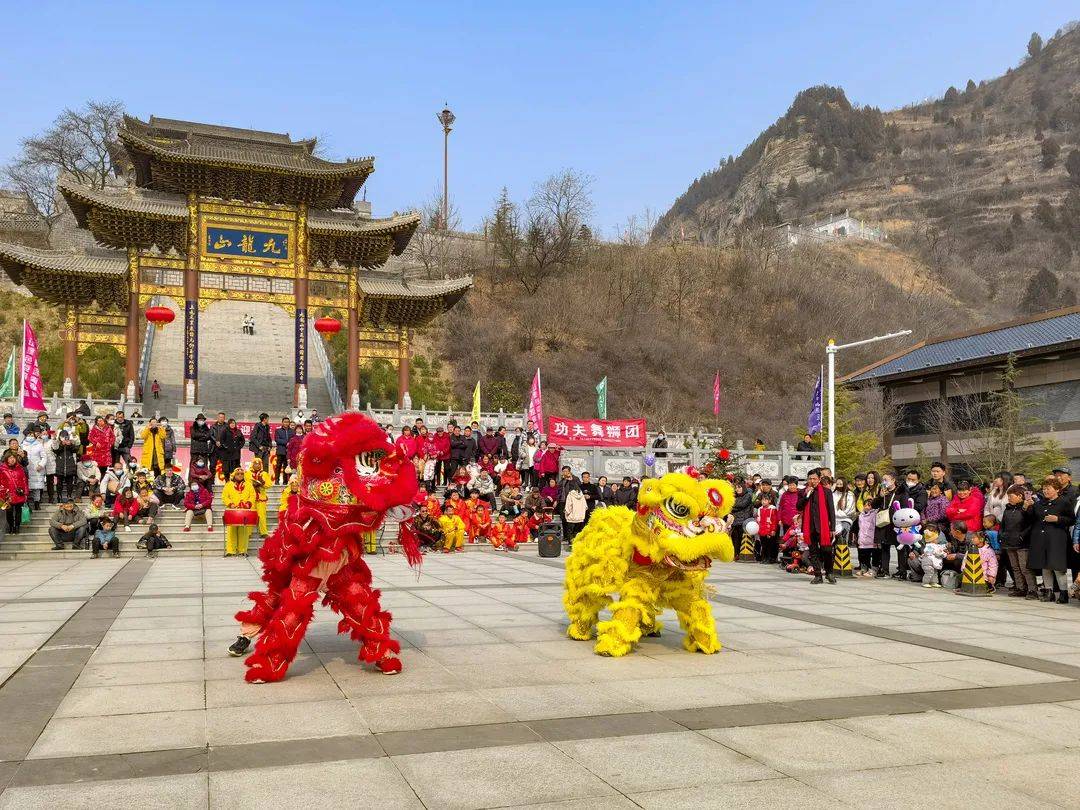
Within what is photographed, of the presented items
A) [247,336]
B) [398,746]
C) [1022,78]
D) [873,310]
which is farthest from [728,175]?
[398,746]

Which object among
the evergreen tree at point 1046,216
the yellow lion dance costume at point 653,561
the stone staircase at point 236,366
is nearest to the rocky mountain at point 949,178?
the evergreen tree at point 1046,216

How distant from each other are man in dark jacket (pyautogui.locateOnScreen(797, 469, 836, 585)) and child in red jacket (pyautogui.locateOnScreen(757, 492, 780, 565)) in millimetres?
2238

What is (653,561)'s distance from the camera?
6.49 metres

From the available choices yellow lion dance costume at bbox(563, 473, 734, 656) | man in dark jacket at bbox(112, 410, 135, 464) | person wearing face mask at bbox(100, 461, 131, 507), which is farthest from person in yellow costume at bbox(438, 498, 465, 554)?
yellow lion dance costume at bbox(563, 473, 734, 656)

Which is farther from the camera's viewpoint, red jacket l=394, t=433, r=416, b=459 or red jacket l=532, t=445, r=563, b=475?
red jacket l=532, t=445, r=563, b=475

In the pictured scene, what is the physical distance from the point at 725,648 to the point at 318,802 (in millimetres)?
4003

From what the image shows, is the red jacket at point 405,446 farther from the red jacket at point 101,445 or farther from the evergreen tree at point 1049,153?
the evergreen tree at point 1049,153

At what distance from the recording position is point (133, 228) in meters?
24.5

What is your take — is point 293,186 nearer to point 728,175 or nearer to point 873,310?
point 873,310

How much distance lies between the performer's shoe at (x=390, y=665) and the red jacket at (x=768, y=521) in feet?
30.9

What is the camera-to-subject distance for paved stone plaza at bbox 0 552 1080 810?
3590 mm

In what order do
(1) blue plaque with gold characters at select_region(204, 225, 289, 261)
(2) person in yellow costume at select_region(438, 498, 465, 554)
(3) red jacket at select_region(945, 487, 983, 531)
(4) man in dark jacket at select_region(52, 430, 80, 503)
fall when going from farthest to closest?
(1) blue plaque with gold characters at select_region(204, 225, 289, 261), (2) person in yellow costume at select_region(438, 498, 465, 554), (4) man in dark jacket at select_region(52, 430, 80, 503), (3) red jacket at select_region(945, 487, 983, 531)

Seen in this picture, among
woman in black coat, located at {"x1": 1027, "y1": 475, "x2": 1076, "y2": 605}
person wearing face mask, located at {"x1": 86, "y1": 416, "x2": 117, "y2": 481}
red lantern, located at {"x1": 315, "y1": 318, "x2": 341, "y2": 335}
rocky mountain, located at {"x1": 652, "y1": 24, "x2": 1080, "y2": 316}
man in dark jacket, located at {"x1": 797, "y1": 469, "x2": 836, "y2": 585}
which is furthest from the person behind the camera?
rocky mountain, located at {"x1": 652, "y1": 24, "x2": 1080, "y2": 316}

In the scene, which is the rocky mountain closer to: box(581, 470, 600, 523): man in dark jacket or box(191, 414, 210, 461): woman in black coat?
box(581, 470, 600, 523): man in dark jacket
